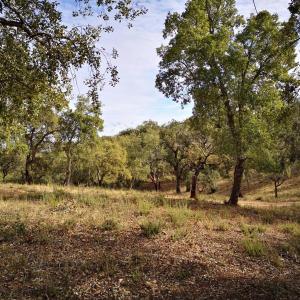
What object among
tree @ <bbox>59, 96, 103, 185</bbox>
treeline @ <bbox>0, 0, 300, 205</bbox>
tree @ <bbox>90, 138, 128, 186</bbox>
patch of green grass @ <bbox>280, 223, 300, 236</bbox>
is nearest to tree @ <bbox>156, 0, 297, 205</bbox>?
treeline @ <bbox>0, 0, 300, 205</bbox>

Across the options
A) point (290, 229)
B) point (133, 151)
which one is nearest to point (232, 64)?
point (290, 229)

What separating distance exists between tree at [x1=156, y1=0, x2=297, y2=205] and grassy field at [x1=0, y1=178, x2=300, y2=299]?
6.90 metres

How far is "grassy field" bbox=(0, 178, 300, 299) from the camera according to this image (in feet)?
20.3

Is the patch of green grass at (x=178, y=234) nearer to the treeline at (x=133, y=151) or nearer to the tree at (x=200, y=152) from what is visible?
the treeline at (x=133, y=151)

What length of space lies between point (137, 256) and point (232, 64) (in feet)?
41.2

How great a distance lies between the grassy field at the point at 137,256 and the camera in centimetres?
A: 620

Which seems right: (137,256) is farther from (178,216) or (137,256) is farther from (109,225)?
(178,216)

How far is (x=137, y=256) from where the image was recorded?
298 inches

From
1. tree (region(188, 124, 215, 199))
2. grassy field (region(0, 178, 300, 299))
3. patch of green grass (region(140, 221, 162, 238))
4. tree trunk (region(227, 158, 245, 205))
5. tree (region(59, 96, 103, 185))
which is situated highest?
tree (region(59, 96, 103, 185))

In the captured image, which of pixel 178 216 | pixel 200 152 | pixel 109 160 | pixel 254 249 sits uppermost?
pixel 109 160

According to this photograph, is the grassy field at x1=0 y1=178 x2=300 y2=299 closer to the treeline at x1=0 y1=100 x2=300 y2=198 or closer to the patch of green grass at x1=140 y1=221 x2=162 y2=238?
the patch of green grass at x1=140 y1=221 x2=162 y2=238

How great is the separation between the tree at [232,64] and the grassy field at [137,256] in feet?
22.6

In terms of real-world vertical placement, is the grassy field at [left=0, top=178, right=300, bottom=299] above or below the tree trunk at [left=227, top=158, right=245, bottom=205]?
below

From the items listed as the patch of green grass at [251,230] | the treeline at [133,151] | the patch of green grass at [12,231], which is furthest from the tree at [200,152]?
the patch of green grass at [12,231]
